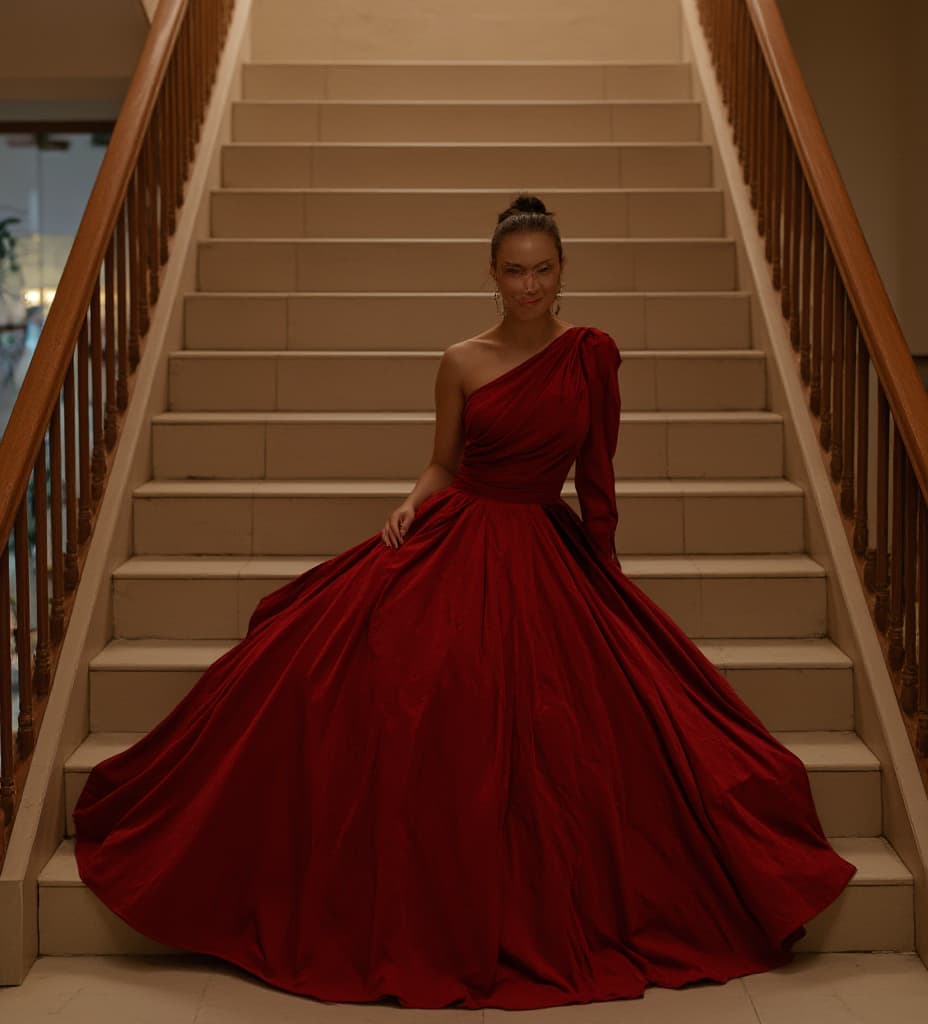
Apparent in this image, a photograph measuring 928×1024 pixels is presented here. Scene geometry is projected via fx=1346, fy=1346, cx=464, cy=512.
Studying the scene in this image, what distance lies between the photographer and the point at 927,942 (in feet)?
8.35

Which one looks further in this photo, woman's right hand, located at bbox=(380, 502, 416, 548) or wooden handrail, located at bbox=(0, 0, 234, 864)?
woman's right hand, located at bbox=(380, 502, 416, 548)

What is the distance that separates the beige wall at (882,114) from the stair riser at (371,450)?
2.26 meters

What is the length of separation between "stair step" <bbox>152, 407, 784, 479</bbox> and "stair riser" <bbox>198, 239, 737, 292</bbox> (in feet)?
2.52

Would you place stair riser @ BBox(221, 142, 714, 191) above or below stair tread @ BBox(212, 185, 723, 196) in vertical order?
above

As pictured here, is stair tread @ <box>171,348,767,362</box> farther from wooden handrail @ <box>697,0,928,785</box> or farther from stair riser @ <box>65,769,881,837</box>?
stair riser @ <box>65,769,881,837</box>

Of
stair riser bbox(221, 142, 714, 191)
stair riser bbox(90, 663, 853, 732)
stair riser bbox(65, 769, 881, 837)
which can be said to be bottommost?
stair riser bbox(65, 769, 881, 837)

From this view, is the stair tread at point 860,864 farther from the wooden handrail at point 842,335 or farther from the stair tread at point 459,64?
the stair tread at point 459,64

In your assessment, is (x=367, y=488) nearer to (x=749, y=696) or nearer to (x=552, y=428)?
(x=552, y=428)

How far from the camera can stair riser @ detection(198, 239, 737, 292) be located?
4316 millimetres

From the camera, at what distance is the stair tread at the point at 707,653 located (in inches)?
119

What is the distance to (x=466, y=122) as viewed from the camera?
16.8 feet

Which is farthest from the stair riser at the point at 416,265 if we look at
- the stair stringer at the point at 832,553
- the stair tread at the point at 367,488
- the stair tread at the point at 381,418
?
the stair tread at the point at 367,488

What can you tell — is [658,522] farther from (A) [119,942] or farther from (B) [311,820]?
(A) [119,942]

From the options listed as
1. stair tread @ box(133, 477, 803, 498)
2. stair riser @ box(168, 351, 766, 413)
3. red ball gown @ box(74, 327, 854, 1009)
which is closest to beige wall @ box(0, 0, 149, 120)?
stair riser @ box(168, 351, 766, 413)
